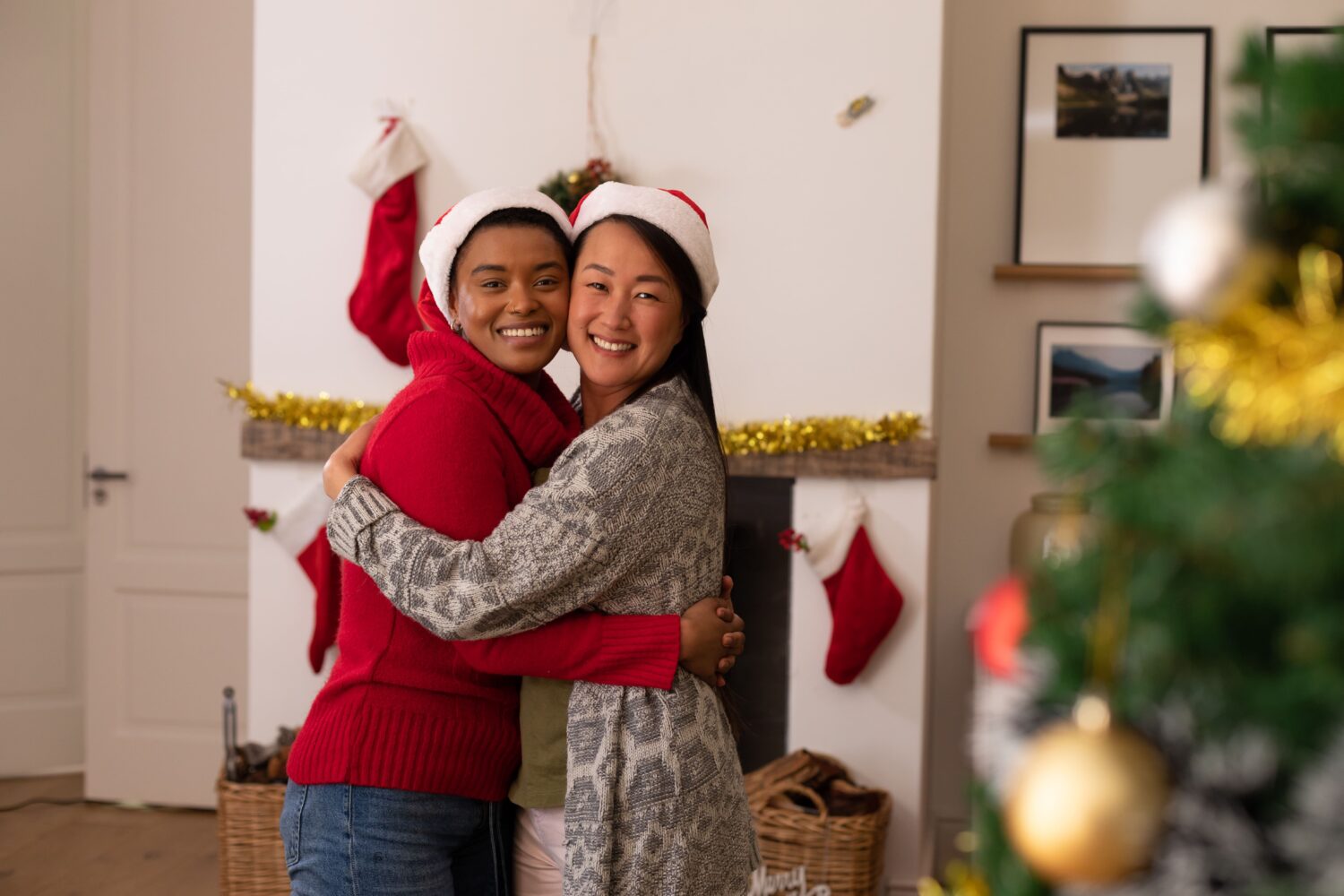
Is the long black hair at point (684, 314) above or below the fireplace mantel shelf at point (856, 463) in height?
above

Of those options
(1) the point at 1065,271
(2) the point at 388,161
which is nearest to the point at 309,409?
(2) the point at 388,161

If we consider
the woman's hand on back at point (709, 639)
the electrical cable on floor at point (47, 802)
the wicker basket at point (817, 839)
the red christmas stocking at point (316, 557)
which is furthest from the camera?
the electrical cable on floor at point (47, 802)

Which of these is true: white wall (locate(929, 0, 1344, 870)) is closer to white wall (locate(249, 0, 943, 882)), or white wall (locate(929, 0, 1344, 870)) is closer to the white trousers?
white wall (locate(249, 0, 943, 882))

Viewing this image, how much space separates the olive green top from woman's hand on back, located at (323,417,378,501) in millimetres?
337

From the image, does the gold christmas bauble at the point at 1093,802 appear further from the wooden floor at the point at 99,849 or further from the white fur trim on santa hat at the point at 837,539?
the wooden floor at the point at 99,849

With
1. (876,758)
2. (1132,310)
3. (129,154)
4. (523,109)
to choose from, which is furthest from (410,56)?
(1132,310)

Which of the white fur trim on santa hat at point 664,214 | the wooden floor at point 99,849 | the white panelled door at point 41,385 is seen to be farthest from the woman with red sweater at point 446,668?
the white panelled door at point 41,385

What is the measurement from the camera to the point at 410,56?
3330 millimetres

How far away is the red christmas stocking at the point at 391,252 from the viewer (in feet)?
10.8

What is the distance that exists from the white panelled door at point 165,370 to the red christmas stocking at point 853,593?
2186 millimetres

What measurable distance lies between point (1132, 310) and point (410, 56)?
3.08 m

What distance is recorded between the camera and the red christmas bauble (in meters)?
0.57

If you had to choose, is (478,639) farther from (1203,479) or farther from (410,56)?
(410,56)

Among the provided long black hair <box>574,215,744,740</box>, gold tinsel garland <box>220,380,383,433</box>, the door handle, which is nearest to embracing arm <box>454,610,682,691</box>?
long black hair <box>574,215,744,740</box>
